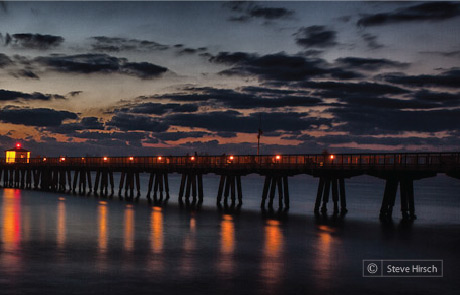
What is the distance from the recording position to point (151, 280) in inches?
930

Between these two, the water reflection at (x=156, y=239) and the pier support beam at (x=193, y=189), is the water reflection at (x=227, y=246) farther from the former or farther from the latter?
the pier support beam at (x=193, y=189)

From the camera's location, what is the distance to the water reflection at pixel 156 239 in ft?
88.7

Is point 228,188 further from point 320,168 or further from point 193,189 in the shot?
point 320,168

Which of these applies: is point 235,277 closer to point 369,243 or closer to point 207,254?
point 207,254

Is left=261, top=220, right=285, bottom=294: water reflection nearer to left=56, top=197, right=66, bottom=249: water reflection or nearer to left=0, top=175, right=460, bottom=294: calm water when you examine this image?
left=0, top=175, right=460, bottom=294: calm water

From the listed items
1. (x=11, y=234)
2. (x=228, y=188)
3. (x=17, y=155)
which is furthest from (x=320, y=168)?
(x=17, y=155)

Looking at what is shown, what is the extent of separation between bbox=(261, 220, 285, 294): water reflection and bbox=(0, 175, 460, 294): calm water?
0.06 metres

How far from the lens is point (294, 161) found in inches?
2112

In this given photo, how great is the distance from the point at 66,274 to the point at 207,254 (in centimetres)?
825

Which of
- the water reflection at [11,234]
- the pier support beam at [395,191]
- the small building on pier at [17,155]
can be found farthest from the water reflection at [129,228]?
the small building on pier at [17,155]

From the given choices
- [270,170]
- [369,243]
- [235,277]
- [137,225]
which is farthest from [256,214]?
[235,277]

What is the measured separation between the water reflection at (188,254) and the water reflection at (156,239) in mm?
1088

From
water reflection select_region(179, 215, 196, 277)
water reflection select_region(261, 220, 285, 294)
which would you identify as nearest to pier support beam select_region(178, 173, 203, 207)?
water reflection select_region(179, 215, 196, 277)

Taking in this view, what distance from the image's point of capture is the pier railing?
4375cm
